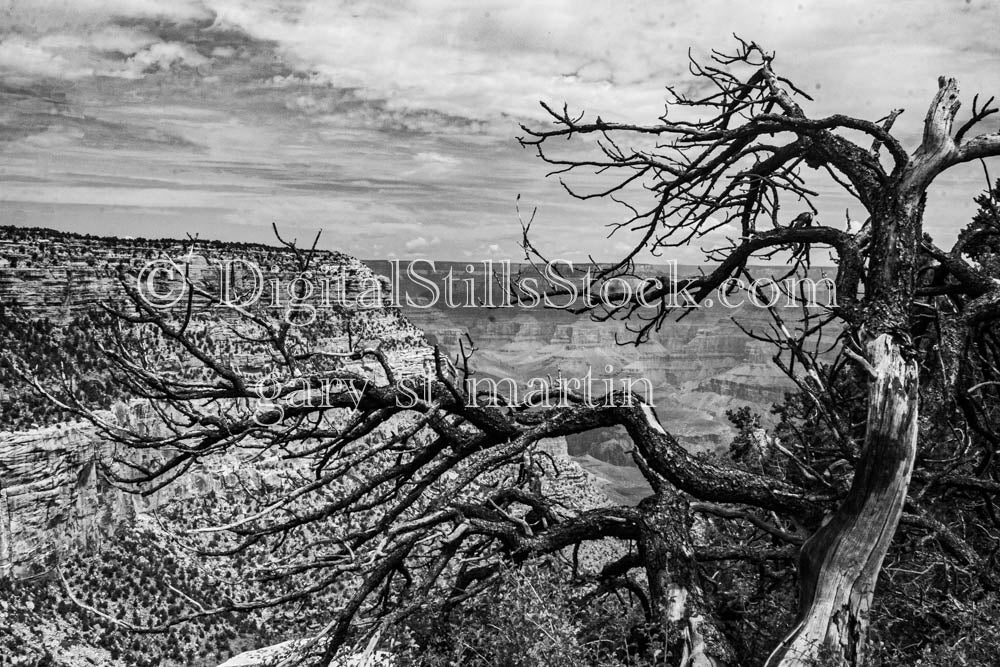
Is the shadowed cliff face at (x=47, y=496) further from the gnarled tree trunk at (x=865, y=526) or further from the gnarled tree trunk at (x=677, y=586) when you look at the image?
the gnarled tree trunk at (x=865, y=526)

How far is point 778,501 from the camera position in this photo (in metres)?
4.47

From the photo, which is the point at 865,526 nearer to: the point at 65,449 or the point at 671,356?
the point at 65,449

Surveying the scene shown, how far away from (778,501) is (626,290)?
212 centimetres

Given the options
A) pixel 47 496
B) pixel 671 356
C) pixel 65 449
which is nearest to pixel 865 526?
pixel 65 449

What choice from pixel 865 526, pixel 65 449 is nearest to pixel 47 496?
pixel 65 449

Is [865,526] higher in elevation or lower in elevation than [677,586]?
higher

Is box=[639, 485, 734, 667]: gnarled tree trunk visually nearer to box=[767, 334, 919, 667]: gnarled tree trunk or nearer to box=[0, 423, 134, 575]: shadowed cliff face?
box=[767, 334, 919, 667]: gnarled tree trunk

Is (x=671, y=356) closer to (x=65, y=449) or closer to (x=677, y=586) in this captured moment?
(x=65, y=449)

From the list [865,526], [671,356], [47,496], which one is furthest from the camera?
[671,356]

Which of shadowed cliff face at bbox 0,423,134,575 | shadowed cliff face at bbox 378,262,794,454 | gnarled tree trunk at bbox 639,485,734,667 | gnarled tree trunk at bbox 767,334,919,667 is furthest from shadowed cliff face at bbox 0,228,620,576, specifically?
shadowed cliff face at bbox 378,262,794,454

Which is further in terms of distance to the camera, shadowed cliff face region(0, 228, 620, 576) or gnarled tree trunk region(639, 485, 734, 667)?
shadowed cliff face region(0, 228, 620, 576)

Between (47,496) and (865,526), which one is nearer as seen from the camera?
(865,526)

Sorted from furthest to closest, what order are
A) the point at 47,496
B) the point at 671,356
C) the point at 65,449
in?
1. the point at 671,356
2. the point at 65,449
3. the point at 47,496

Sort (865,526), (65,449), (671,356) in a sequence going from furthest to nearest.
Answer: (671,356)
(65,449)
(865,526)
